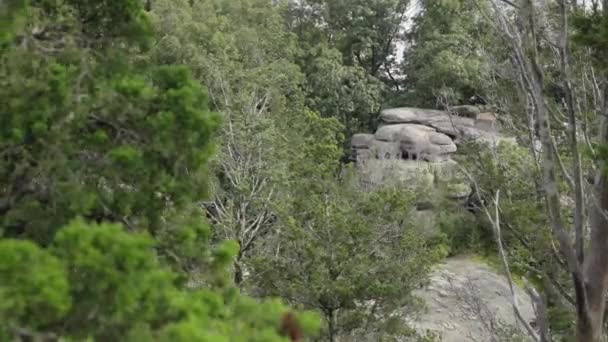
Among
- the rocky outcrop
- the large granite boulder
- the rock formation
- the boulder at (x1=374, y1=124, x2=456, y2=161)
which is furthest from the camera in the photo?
the large granite boulder

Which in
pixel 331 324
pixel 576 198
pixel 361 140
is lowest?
pixel 361 140

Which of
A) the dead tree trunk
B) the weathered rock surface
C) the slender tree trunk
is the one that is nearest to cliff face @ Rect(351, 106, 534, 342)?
the weathered rock surface

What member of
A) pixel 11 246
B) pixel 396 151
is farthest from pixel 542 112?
pixel 396 151

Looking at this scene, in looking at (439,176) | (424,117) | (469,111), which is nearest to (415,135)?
(424,117)

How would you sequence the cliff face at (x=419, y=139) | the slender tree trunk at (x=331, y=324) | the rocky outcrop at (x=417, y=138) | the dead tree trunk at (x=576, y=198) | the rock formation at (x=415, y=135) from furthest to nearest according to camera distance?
the rock formation at (x=415, y=135) → the rocky outcrop at (x=417, y=138) → the cliff face at (x=419, y=139) → the slender tree trunk at (x=331, y=324) → the dead tree trunk at (x=576, y=198)

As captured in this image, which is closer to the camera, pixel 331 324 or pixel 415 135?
pixel 331 324

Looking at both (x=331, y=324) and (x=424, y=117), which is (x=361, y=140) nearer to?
(x=424, y=117)

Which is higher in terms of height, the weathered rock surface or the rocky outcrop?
the rocky outcrop

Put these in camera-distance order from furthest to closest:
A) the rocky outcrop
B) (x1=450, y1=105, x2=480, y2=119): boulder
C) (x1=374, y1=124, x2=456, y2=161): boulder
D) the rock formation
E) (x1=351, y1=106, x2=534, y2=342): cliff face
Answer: (x1=450, y1=105, x2=480, y2=119): boulder, (x1=374, y1=124, x2=456, y2=161): boulder, the rock formation, the rocky outcrop, (x1=351, y1=106, x2=534, y2=342): cliff face

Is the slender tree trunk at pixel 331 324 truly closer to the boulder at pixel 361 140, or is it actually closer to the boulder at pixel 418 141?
the boulder at pixel 418 141

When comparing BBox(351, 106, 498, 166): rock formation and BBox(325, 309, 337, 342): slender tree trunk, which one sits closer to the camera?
BBox(325, 309, 337, 342): slender tree trunk

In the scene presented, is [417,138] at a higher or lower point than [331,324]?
lower

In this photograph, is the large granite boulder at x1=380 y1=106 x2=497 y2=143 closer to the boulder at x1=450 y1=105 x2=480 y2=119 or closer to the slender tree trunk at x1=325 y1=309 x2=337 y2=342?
the boulder at x1=450 y1=105 x2=480 y2=119

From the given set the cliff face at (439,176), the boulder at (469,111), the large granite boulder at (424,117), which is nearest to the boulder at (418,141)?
the cliff face at (439,176)
